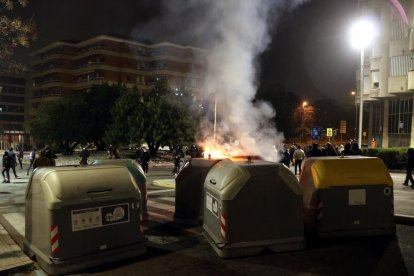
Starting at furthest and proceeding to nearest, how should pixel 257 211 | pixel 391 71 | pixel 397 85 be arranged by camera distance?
pixel 391 71 → pixel 397 85 → pixel 257 211

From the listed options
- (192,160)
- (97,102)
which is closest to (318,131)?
(192,160)

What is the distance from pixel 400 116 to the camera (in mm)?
34000

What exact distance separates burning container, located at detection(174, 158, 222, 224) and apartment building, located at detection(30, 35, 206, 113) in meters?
60.7

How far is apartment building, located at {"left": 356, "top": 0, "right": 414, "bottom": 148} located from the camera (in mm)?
31812

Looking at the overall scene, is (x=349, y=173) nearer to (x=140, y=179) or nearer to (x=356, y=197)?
(x=356, y=197)

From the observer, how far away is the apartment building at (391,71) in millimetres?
31812

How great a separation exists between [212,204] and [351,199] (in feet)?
9.01

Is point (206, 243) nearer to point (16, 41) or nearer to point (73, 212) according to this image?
point (73, 212)

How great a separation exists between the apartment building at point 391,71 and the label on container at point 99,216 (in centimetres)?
2994

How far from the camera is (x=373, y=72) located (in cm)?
3547

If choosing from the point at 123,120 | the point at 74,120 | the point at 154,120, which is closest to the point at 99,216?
the point at 154,120

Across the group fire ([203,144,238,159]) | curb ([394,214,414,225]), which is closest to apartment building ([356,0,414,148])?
fire ([203,144,238,159])

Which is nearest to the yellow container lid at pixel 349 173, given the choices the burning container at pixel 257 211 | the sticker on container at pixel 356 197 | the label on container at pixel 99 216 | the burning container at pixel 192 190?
the sticker on container at pixel 356 197

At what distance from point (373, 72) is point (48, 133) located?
32680 millimetres
